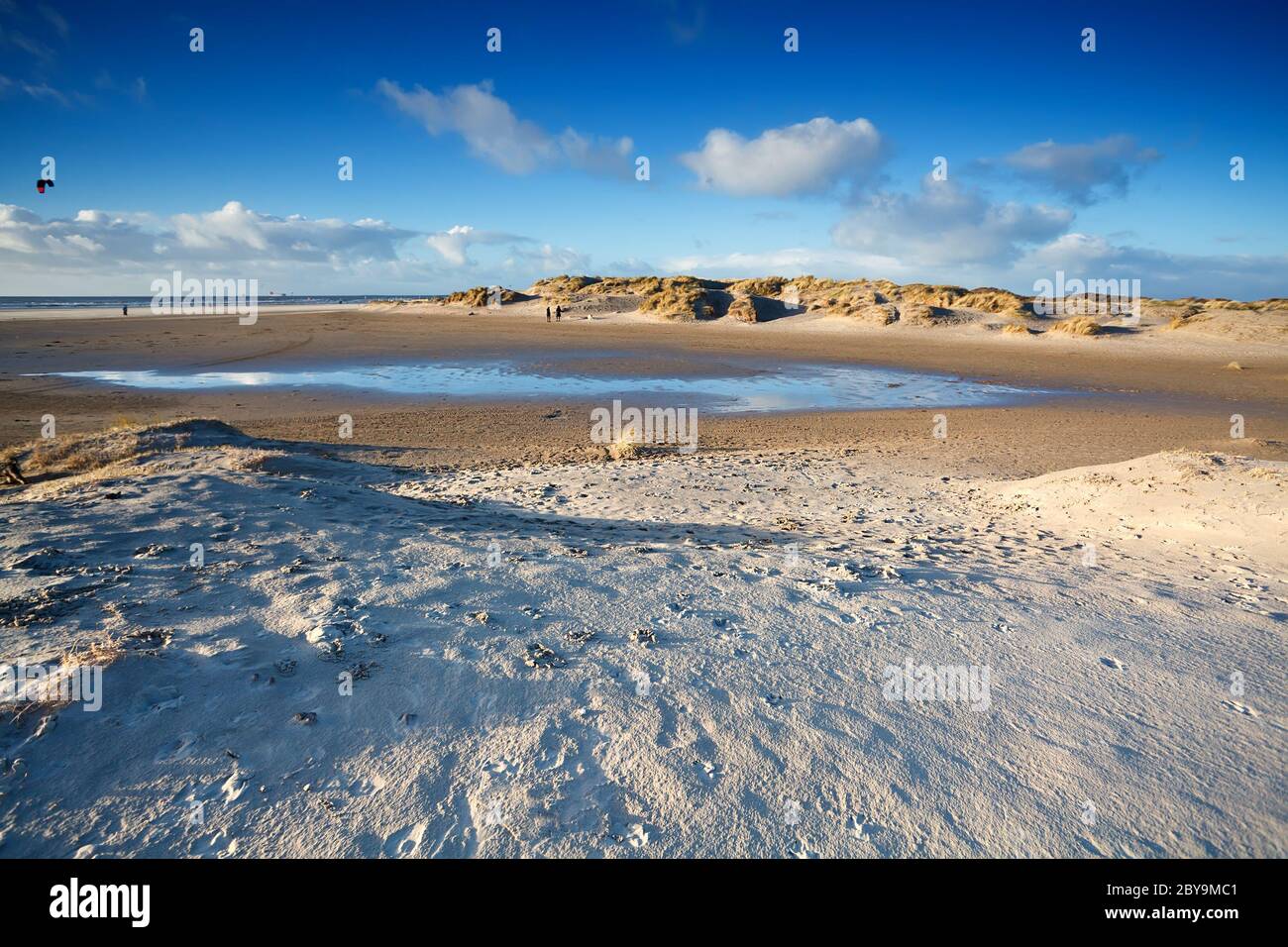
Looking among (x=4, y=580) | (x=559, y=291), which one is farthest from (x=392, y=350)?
(x=559, y=291)

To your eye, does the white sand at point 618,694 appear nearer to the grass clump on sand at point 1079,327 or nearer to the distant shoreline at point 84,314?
the grass clump on sand at point 1079,327

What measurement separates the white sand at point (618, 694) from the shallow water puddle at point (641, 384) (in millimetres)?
13373

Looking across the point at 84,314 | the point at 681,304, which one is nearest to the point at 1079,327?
the point at 681,304

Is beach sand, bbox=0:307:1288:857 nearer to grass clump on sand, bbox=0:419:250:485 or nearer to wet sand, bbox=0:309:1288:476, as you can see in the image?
grass clump on sand, bbox=0:419:250:485

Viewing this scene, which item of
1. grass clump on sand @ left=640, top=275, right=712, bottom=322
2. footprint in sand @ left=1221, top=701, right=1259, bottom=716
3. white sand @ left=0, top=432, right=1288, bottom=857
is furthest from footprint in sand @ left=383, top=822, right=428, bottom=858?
grass clump on sand @ left=640, top=275, right=712, bottom=322

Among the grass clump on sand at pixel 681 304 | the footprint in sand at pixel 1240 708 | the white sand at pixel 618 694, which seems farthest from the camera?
the grass clump on sand at pixel 681 304

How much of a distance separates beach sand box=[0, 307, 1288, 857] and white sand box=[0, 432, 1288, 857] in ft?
0.06

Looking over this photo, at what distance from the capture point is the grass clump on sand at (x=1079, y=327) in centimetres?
3703

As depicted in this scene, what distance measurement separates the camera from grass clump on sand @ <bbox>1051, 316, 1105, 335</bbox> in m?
37.0

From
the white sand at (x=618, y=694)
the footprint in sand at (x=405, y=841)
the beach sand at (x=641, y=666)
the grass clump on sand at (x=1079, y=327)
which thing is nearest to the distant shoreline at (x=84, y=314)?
the beach sand at (x=641, y=666)

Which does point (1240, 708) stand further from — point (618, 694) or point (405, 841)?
point (405, 841)

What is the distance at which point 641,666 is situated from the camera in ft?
12.2
